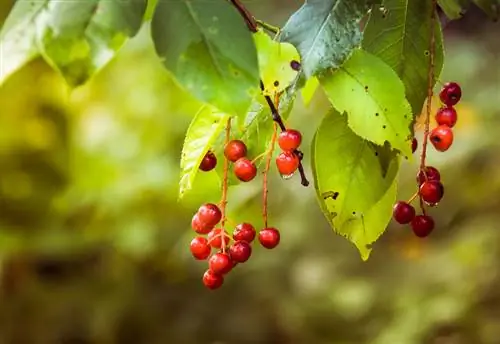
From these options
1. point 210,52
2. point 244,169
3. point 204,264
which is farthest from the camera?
point 204,264

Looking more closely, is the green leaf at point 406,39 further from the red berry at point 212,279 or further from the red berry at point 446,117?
the red berry at point 212,279

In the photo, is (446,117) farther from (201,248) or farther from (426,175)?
(201,248)

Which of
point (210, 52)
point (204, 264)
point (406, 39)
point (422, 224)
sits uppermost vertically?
point (210, 52)

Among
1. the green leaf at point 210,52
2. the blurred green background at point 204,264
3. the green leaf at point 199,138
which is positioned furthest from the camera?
the blurred green background at point 204,264

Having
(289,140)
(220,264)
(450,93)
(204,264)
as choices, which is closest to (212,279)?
(220,264)

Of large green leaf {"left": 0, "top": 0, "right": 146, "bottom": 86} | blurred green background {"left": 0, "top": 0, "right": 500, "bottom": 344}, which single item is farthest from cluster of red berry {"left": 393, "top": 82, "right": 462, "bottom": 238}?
blurred green background {"left": 0, "top": 0, "right": 500, "bottom": 344}

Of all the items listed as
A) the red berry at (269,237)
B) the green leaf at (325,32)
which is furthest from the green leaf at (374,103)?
the red berry at (269,237)
